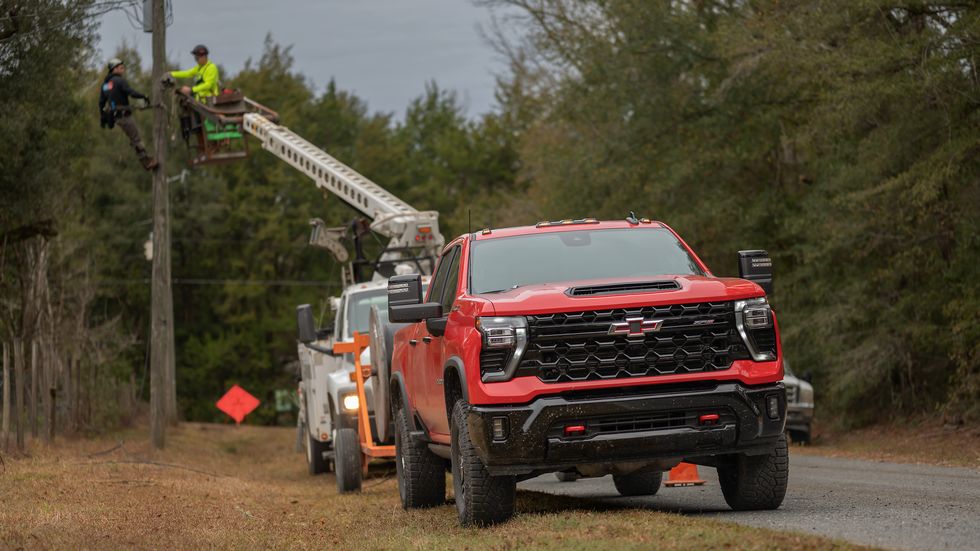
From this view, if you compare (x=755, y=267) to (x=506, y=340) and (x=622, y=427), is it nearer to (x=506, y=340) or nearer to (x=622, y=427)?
(x=622, y=427)

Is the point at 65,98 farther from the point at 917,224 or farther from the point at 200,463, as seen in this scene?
the point at 917,224

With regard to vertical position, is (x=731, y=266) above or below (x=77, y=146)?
below

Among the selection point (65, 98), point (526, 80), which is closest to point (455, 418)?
point (65, 98)

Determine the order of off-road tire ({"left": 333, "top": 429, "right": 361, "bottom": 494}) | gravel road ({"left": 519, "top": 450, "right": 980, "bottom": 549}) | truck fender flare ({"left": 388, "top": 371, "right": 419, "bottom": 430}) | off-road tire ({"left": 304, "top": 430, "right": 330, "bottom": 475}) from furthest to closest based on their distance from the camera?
off-road tire ({"left": 304, "top": 430, "right": 330, "bottom": 475}), off-road tire ({"left": 333, "top": 429, "right": 361, "bottom": 494}), truck fender flare ({"left": 388, "top": 371, "right": 419, "bottom": 430}), gravel road ({"left": 519, "top": 450, "right": 980, "bottom": 549})

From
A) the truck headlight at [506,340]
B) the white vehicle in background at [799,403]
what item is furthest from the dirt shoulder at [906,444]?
the truck headlight at [506,340]

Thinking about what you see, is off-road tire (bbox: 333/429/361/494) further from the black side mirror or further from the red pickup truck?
the black side mirror

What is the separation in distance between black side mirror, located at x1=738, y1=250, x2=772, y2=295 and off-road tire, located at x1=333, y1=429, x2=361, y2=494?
7.24 meters

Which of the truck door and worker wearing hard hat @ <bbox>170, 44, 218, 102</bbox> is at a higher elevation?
worker wearing hard hat @ <bbox>170, 44, 218, 102</bbox>

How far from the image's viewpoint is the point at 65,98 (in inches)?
843

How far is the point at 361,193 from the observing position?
22.7 metres

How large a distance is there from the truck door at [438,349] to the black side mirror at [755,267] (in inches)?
84.7

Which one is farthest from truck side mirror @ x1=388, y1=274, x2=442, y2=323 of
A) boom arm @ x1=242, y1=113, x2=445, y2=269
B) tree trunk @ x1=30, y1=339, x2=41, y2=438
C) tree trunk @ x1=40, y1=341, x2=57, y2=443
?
tree trunk @ x1=40, y1=341, x2=57, y2=443

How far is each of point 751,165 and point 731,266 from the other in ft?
9.37

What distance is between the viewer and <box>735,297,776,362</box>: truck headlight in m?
9.47
